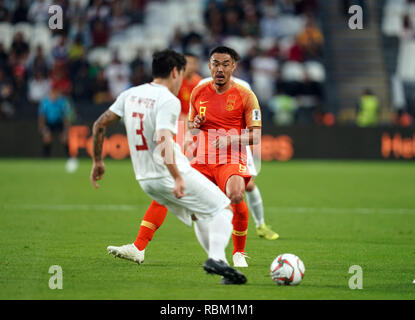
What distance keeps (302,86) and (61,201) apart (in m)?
13.1

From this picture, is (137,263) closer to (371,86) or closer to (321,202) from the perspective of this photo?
(321,202)

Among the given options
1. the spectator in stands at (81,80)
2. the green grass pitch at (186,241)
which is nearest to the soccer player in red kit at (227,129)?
the green grass pitch at (186,241)

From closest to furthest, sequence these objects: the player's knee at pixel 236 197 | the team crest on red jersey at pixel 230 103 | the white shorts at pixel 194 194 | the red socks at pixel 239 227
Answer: the white shorts at pixel 194 194
the player's knee at pixel 236 197
the red socks at pixel 239 227
the team crest on red jersey at pixel 230 103

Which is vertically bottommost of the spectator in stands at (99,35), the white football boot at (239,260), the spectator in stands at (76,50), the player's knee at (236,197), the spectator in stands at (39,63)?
the white football boot at (239,260)

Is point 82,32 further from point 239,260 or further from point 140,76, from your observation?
point 239,260

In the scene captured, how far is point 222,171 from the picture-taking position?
785cm

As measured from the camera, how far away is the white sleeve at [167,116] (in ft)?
20.5

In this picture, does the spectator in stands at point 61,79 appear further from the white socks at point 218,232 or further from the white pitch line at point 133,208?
the white socks at point 218,232

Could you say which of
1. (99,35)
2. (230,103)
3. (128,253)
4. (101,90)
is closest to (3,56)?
(99,35)

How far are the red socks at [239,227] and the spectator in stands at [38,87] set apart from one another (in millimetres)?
17310

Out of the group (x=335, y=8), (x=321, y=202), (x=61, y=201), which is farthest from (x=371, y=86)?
(x=61, y=201)

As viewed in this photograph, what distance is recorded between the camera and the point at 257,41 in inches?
1046

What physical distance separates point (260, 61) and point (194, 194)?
19478 mm

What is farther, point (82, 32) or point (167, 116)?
point (82, 32)
